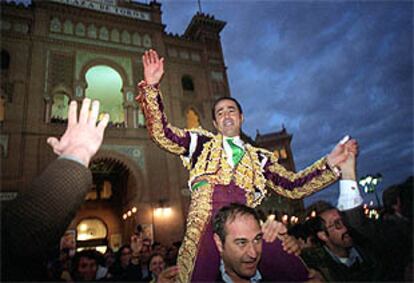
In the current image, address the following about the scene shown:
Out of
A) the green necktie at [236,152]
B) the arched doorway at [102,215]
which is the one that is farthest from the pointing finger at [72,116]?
the arched doorway at [102,215]

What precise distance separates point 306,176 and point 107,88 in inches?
655

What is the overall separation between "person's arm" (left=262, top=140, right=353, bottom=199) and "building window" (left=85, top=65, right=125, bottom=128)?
43.2ft

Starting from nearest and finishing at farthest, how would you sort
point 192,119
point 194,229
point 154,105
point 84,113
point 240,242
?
point 84,113
point 240,242
point 194,229
point 154,105
point 192,119

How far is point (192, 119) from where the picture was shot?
55.6 ft

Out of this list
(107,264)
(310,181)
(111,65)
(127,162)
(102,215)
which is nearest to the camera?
(310,181)

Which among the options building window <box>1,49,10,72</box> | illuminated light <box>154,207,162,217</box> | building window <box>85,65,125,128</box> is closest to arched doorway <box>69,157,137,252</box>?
building window <box>85,65,125,128</box>

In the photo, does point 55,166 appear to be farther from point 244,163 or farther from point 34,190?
point 244,163

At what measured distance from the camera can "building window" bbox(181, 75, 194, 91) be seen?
17091 mm

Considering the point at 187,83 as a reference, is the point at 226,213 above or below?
below

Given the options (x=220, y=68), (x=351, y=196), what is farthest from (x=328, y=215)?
(x=220, y=68)

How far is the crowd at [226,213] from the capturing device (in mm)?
1070

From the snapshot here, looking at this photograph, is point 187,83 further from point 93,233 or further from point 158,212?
point 93,233

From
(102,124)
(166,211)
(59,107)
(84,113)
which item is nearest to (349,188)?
(102,124)

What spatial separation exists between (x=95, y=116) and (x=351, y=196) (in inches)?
77.9
